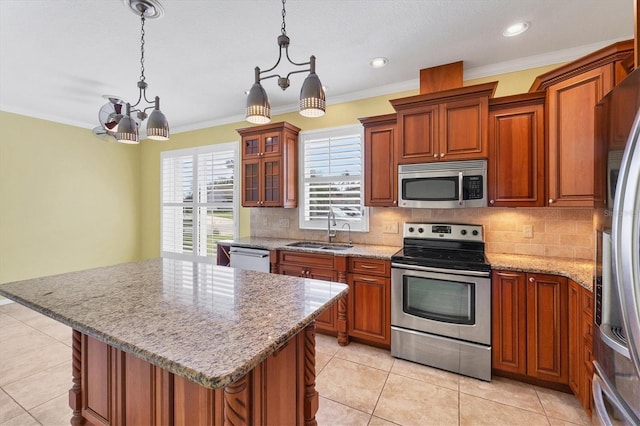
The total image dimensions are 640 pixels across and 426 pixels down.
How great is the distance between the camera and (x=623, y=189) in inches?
36.2

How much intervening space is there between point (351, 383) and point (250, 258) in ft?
5.57

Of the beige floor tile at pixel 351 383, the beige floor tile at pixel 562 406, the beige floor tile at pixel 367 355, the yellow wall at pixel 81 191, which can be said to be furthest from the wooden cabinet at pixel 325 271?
the beige floor tile at pixel 562 406

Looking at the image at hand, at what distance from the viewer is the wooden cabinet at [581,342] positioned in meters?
1.72

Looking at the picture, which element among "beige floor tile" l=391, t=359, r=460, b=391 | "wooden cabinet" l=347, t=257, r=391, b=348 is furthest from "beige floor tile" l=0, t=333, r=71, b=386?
"beige floor tile" l=391, t=359, r=460, b=391

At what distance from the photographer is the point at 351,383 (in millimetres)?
2217

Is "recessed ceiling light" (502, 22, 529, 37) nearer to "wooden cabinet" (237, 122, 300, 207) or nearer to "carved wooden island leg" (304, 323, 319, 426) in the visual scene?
"wooden cabinet" (237, 122, 300, 207)

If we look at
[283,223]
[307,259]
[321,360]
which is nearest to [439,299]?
[321,360]

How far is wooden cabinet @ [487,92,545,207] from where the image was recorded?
7.64ft

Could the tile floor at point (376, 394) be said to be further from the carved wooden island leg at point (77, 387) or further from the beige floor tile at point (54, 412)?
the carved wooden island leg at point (77, 387)

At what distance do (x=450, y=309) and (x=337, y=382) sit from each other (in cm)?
111

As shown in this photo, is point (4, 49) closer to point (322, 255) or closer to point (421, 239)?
point (322, 255)

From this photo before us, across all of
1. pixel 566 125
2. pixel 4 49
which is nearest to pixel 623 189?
pixel 566 125

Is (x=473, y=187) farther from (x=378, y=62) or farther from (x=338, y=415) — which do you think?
(x=338, y=415)

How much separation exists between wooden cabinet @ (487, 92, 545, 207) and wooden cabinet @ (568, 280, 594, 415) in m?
0.79
